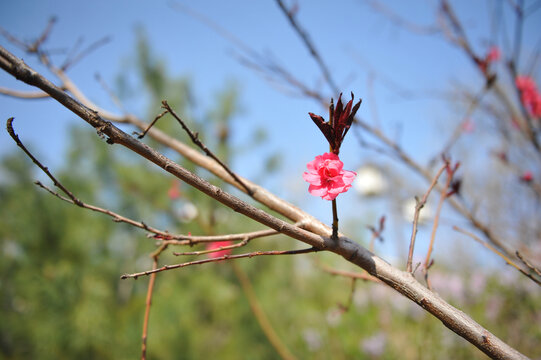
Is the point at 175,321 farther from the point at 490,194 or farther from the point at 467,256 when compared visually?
the point at 467,256

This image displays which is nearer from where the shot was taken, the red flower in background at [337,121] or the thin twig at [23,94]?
the red flower in background at [337,121]

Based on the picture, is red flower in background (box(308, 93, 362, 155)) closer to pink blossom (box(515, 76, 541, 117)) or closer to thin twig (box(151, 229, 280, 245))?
thin twig (box(151, 229, 280, 245))

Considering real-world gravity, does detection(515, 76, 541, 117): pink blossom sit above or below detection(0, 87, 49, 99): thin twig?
above

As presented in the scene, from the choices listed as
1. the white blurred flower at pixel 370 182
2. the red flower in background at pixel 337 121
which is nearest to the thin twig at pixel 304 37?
the red flower in background at pixel 337 121

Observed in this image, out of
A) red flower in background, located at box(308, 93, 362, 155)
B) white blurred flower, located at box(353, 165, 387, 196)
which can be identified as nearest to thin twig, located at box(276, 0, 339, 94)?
red flower in background, located at box(308, 93, 362, 155)

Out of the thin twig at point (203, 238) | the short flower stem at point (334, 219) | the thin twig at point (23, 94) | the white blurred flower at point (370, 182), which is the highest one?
the white blurred flower at point (370, 182)

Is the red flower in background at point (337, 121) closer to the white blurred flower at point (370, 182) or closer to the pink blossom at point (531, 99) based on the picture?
the pink blossom at point (531, 99)

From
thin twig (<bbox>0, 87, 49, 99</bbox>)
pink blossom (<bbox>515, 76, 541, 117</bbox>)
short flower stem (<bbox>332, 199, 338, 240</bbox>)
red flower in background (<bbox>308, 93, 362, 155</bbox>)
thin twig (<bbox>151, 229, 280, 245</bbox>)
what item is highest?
pink blossom (<bbox>515, 76, 541, 117</bbox>)

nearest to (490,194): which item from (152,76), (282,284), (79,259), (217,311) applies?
(282,284)
